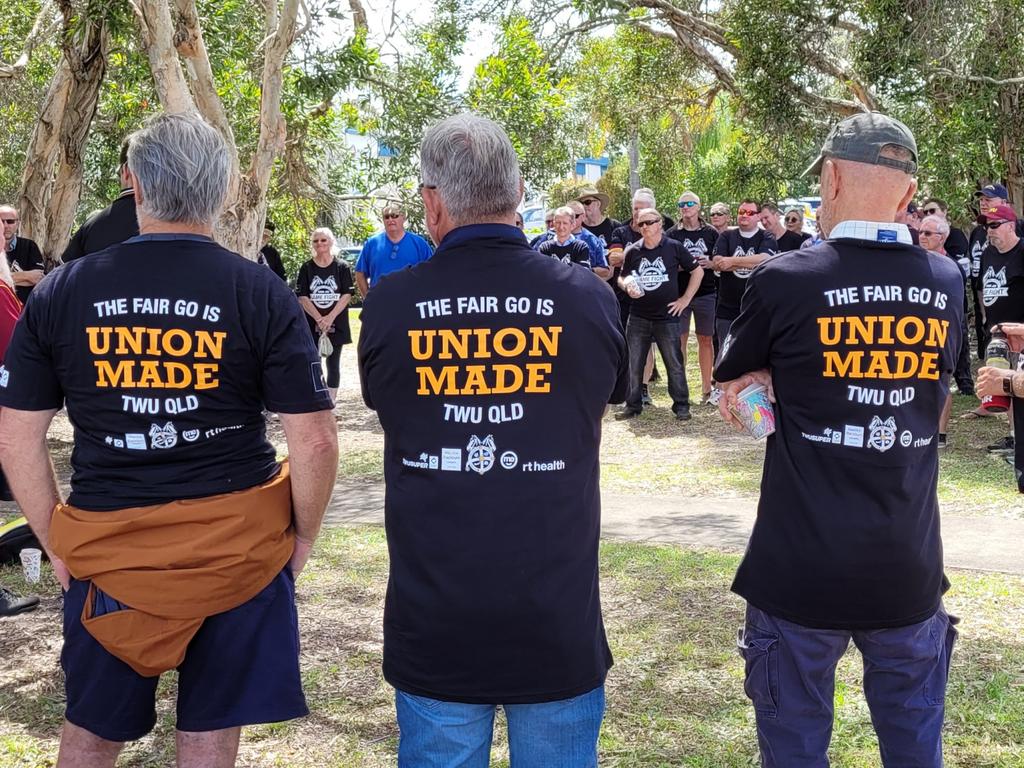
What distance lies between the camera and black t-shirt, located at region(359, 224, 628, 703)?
2.35 m

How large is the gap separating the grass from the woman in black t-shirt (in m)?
5.35

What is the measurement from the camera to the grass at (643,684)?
3.93m

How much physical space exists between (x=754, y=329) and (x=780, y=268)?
16 centimetres

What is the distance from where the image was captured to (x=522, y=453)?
2.36 meters

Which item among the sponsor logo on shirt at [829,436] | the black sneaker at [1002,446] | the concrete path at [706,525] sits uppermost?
the sponsor logo on shirt at [829,436]

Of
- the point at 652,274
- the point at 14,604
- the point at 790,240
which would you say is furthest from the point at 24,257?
the point at 790,240

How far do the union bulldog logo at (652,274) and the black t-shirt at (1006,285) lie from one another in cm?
298

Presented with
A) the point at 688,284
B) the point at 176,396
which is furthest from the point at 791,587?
the point at 688,284

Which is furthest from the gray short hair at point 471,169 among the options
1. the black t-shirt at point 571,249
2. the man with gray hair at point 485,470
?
the black t-shirt at point 571,249

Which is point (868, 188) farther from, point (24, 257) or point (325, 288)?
point (24, 257)

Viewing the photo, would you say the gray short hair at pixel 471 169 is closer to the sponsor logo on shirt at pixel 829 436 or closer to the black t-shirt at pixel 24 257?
the sponsor logo on shirt at pixel 829 436

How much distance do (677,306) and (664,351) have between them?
0.51 meters

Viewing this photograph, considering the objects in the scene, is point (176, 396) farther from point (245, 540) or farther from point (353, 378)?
point (353, 378)

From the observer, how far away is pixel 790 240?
1235cm
